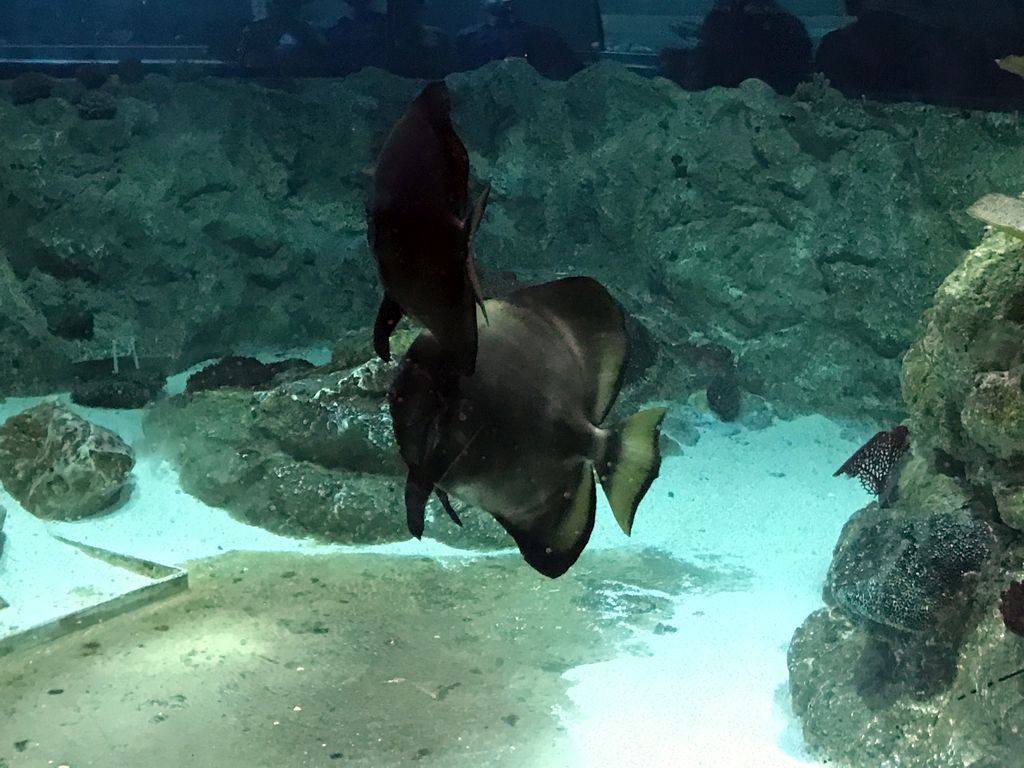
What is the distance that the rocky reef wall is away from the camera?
6.20 m

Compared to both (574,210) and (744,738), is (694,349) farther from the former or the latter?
(744,738)

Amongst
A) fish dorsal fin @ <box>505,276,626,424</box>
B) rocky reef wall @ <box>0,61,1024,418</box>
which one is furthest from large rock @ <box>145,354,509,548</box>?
fish dorsal fin @ <box>505,276,626,424</box>

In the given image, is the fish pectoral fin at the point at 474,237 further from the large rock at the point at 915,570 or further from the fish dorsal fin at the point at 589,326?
the large rock at the point at 915,570

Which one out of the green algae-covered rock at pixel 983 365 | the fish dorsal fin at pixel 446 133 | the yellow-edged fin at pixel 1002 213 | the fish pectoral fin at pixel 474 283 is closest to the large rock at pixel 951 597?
the green algae-covered rock at pixel 983 365

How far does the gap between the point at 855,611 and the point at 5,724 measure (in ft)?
9.88

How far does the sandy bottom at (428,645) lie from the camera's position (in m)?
2.95

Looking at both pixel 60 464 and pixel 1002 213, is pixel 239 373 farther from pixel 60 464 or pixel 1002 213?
pixel 1002 213

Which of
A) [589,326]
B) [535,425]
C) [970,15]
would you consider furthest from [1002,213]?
[970,15]

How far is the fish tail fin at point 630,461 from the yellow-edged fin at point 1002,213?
188 centimetres

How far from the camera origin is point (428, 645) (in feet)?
12.2

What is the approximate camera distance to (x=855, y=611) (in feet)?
10.4

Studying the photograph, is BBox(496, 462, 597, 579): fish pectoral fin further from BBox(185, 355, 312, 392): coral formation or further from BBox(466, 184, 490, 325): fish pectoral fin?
BBox(185, 355, 312, 392): coral formation

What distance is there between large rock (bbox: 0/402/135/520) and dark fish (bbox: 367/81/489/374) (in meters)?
4.57

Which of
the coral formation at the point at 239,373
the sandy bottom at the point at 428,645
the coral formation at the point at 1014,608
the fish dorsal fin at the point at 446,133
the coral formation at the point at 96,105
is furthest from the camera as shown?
the coral formation at the point at 96,105
